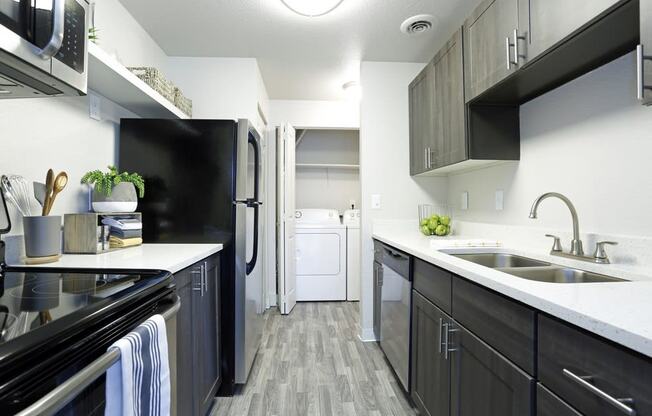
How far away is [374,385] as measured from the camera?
194 cm

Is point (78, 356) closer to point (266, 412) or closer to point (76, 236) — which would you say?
point (76, 236)

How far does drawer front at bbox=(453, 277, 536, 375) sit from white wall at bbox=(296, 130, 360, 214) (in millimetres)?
3156

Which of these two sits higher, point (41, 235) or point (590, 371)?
point (41, 235)

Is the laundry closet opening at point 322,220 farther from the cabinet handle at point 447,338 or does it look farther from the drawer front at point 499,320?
the drawer front at point 499,320

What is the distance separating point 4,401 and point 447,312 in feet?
4.14

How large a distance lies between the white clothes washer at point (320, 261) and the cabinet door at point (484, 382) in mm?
2468

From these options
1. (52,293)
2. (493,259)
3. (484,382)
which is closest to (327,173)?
(493,259)

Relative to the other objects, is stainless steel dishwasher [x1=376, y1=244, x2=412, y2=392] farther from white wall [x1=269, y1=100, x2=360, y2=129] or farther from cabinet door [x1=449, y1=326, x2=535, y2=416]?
white wall [x1=269, y1=100, x2=360, y2=129]

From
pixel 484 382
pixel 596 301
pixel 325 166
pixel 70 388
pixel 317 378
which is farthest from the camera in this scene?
pixel 325 166

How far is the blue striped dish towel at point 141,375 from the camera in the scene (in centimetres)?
66

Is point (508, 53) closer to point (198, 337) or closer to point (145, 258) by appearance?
point (145, 258)

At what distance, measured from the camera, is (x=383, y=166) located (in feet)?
8.70

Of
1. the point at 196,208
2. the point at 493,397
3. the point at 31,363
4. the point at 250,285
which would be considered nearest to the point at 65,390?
the point at 31,363

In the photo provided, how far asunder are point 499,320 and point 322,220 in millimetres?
2959
